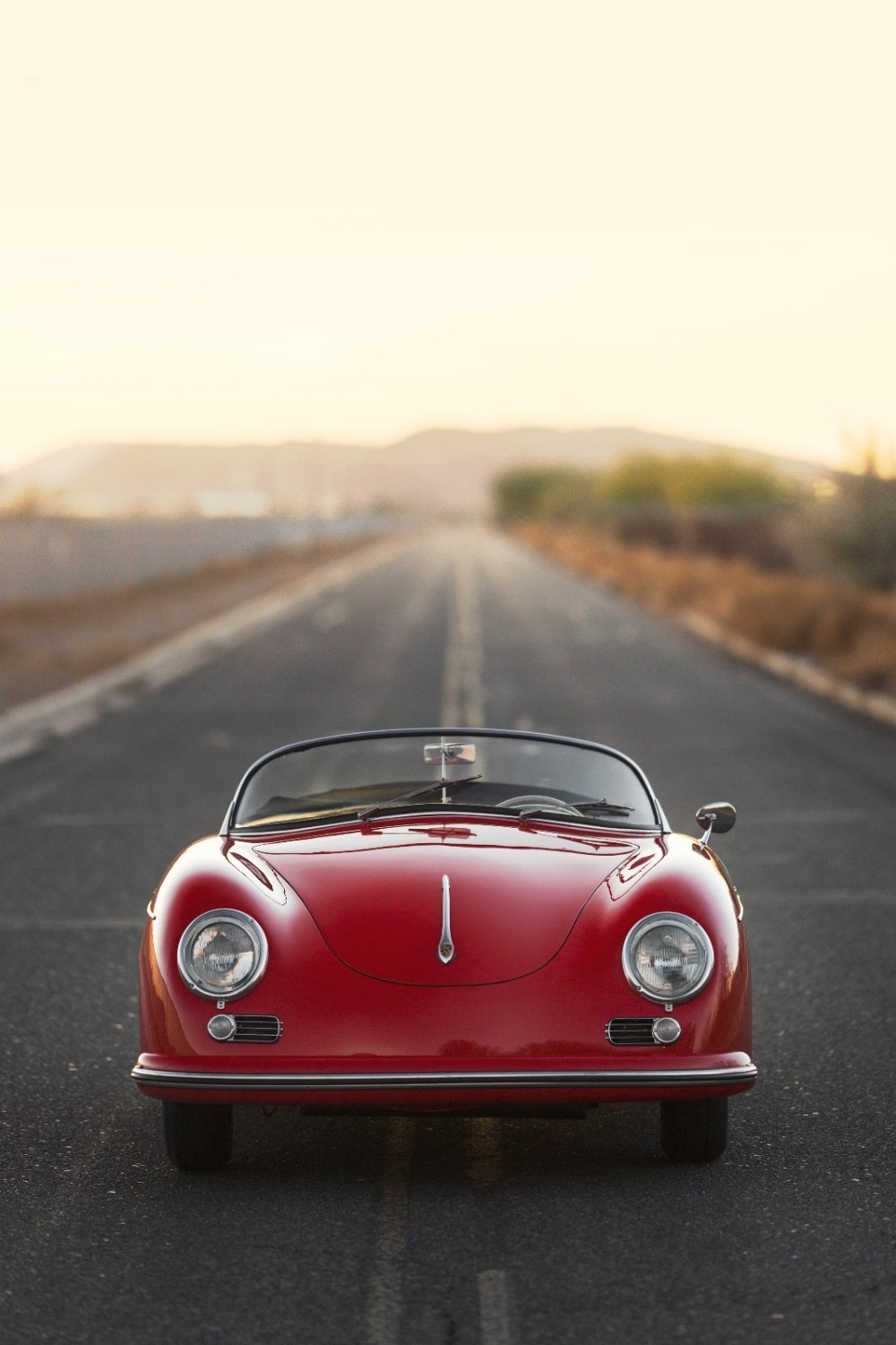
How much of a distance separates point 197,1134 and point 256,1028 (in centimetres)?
44

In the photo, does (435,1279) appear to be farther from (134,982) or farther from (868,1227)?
(134,982)

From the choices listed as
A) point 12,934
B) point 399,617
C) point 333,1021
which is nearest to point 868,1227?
point 333,1021

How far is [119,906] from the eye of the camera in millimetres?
9203

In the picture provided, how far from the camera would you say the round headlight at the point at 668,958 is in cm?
475

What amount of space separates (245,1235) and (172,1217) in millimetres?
256

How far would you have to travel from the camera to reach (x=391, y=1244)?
4.42 m

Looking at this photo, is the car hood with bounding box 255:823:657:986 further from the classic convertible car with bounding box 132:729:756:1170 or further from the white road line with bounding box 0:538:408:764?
the white road line with bounding box 0:538:408:764

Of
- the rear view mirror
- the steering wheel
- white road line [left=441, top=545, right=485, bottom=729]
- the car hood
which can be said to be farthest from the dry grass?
the car hood

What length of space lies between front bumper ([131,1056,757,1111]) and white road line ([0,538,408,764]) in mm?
11982

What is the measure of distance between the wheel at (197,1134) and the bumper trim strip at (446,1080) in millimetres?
224

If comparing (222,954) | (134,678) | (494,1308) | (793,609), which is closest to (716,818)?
(222,954)

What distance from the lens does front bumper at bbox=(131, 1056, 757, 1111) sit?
4.56 meters

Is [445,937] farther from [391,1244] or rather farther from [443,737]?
[443,737]

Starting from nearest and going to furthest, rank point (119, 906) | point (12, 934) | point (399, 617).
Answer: point (12, 934), point (119, 906), point (399, 617)
